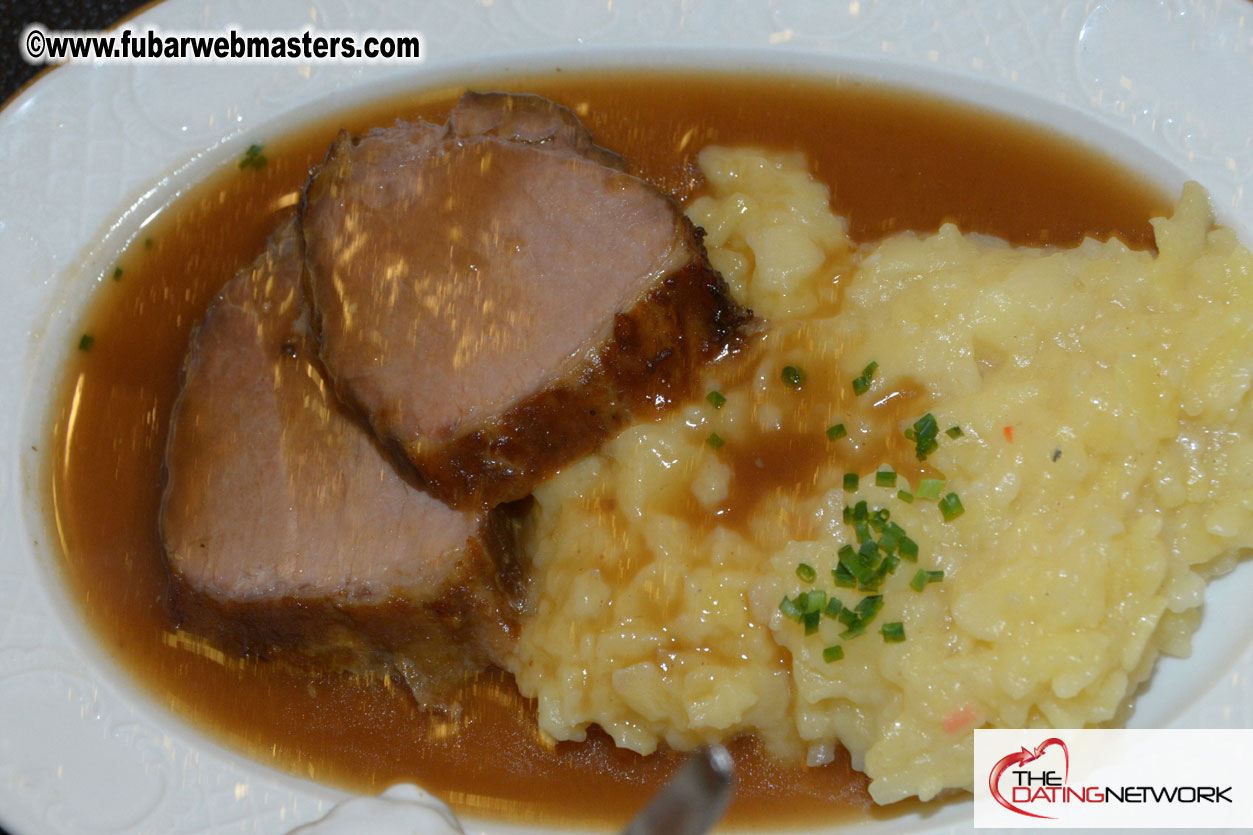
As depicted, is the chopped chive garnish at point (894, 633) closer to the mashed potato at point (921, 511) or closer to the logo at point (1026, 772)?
the mashed potato at point (921, 511)

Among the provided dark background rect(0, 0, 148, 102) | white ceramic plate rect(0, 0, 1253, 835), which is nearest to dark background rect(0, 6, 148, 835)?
dark background rect(0, 0, 148, 102)

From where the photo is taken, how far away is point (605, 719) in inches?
123

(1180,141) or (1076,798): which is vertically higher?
(1180,141)

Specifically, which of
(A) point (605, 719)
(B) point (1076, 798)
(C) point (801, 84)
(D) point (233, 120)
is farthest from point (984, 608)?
(D) point (233, 120)

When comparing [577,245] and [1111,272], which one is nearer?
[1111,272]

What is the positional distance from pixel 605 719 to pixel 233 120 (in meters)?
2.68

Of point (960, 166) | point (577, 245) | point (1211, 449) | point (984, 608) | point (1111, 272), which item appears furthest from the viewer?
point (960, 166)

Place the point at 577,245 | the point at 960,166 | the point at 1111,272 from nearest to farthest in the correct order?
the point at 1111,272, the point at 577,245, the point at 960,166

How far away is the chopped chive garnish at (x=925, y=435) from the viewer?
3023mm

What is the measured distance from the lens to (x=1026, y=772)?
9.66ft

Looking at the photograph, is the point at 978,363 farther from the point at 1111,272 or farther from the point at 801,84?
the point at 801,84

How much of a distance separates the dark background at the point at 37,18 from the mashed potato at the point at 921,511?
9.76 ft

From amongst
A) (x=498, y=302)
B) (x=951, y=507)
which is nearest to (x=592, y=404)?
(x=498, y=302)

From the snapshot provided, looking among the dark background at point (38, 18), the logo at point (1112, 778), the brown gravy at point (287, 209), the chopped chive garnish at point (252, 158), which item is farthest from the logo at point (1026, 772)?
the dark background at point (38, 18)
